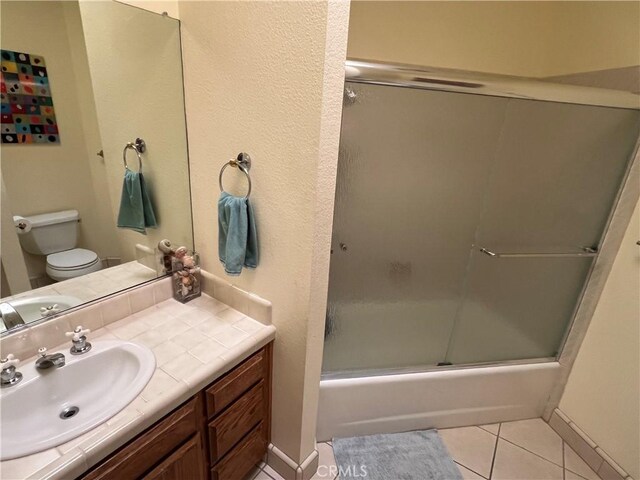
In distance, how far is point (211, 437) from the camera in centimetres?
107

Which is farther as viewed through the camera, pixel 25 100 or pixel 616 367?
pixel 616 367

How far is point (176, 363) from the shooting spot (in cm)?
99

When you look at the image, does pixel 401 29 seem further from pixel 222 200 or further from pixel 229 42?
pixel 222 200

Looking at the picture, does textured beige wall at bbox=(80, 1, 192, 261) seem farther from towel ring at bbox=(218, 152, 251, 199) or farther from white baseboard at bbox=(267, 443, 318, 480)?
white baseboard at bbox=(267, 443, 318, 480)

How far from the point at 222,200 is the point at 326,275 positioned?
0.47m

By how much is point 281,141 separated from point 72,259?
0.85 metres

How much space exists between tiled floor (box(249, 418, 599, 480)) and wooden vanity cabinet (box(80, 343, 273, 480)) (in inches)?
11.8

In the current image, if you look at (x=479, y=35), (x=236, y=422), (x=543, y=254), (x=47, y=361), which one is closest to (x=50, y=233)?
(x=47, y=361)

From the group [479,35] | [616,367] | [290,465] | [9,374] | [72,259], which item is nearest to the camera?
[9,374]

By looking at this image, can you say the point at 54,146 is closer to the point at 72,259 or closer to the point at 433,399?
the point at 72,259

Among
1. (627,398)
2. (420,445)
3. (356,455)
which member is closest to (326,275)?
(356,455)

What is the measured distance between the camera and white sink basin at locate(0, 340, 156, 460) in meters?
0.76

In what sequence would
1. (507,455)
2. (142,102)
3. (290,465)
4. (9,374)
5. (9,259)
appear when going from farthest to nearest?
1. (507,455)
2. (290,465)
3. (142,102)
4. (9,259)
5. (9,374)

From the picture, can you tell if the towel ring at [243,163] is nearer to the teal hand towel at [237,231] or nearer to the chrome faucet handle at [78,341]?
the teal hand towel at [237,231]
